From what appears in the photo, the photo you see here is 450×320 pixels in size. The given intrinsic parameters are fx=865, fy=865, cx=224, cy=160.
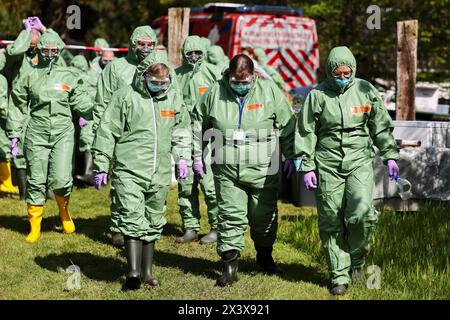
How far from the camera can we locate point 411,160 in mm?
10906

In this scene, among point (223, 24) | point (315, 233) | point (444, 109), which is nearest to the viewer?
point (315, 233)

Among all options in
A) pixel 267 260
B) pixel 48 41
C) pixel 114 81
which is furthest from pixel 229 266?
pixel 48 41

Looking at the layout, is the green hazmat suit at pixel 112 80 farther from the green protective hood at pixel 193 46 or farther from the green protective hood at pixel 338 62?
the green protective hood at pixel 338 62

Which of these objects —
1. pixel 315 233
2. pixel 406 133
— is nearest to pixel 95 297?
pixel 315 233

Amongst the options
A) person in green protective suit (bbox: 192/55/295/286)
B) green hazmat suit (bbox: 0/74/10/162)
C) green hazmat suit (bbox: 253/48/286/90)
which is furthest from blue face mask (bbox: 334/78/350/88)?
green hazmat suit (bbox: 253/48/286/90)

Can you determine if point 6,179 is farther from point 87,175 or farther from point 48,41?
point 48,41

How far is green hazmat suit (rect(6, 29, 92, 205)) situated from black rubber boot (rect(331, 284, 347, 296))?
3.79 m

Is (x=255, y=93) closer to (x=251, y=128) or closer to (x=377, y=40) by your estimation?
(x=251, y=128)

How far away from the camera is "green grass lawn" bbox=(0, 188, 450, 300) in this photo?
285 inches

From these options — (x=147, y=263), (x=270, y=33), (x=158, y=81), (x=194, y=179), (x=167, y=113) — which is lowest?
(x=147, y=263)

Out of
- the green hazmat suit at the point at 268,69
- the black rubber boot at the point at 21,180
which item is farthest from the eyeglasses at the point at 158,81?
the green hazmat suit at the point at 268,69

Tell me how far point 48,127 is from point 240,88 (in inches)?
118

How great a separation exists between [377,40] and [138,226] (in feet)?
43.7

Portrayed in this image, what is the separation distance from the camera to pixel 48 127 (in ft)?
31.5
